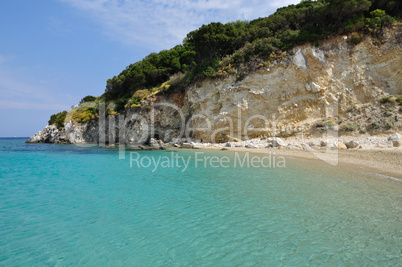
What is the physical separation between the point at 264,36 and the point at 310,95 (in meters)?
9.64

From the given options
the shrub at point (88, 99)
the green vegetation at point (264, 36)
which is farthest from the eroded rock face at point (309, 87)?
the shrub at point (88, 99)

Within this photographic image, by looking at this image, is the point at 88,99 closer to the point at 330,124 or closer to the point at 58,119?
the point at 58,119

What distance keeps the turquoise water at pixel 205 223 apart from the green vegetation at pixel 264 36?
1891 centimetres

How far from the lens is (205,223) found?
4902 mm

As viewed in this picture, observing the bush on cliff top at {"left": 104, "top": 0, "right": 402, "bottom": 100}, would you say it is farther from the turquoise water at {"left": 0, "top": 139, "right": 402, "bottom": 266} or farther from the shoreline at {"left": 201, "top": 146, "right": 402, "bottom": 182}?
the turquoise water at {"left": 0, "top": 139, "right": 402, "bottom": 266}

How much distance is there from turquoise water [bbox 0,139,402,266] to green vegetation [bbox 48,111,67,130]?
45.1 m

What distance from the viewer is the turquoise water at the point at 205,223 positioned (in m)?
3.58

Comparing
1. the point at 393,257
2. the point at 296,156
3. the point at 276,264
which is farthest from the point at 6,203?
the point at 296,156

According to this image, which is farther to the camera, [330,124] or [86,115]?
[86,115]

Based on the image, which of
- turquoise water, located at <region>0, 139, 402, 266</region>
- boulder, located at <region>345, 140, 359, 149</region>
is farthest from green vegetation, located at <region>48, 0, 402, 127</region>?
turquoise water, located at <region>0, 139, 402, 266</region>

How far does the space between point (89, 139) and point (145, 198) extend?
41743 millimetres

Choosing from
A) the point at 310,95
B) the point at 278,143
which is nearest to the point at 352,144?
the point at 278,143

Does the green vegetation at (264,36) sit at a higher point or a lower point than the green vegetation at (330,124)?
higher

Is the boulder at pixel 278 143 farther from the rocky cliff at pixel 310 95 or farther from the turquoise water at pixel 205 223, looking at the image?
the turquoise water at pixel 205 223
